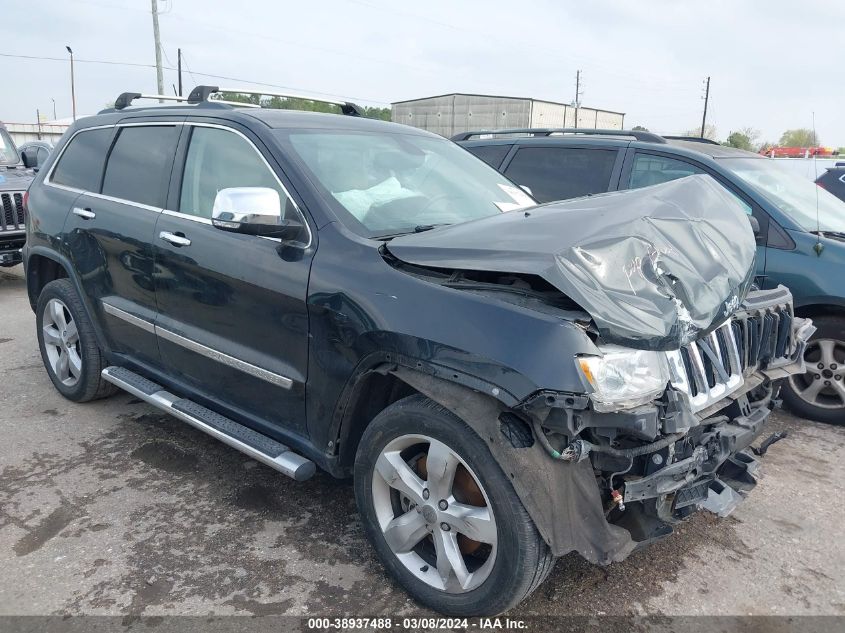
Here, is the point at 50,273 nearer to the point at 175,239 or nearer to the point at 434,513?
the point at 175,239

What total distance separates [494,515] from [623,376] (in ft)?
2.15

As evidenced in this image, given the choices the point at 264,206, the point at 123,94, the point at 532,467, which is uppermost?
the point at 123,94

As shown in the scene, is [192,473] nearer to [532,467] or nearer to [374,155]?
[374,155]

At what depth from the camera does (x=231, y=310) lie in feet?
10.5

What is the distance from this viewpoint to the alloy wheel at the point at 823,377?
14.7ft

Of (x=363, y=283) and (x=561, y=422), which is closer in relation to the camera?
(x=561, y=422)

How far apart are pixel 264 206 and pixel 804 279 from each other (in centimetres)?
353

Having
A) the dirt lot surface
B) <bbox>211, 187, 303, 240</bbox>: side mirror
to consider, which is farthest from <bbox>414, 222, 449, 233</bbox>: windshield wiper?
the dirt lot surface

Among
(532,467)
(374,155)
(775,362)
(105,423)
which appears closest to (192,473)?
(105,423)

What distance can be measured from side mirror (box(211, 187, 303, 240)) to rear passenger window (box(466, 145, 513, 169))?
3589 millimetres

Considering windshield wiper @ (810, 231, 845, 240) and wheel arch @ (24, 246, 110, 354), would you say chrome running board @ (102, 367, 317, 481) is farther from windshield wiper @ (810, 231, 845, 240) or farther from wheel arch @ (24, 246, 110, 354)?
windshield wiper @ (810, 231, 845, 240)

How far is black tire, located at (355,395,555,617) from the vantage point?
229 centimetres

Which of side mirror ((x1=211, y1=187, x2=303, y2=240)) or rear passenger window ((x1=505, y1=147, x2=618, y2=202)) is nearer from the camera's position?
side mirror ((x1=211, y1=187, x2=303, y2=240))

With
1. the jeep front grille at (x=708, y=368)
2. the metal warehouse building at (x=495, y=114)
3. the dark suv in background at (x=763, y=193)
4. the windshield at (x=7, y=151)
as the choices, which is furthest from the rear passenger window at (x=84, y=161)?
the metal warehouse building at (x=495, y=114)
